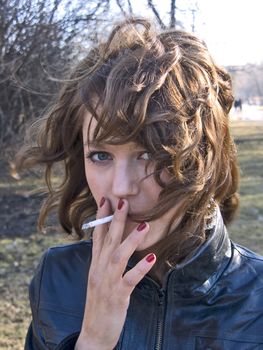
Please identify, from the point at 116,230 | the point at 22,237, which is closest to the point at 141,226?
the point at 116,230

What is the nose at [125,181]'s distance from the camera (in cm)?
143

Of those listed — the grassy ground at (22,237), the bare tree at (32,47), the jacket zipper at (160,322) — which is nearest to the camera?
the jacket zipper at (160,322)

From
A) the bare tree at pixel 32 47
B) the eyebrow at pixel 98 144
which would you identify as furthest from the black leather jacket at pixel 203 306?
the bare tree at pixel 32 47

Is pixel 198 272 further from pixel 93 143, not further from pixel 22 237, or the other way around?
pixel 22 237

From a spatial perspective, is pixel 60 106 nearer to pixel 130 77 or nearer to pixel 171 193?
pixel 130 77

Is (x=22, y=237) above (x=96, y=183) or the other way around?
the other way around

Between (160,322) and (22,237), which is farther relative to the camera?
(22,237)

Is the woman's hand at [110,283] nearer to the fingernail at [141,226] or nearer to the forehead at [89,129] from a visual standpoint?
the fingernail at [141,226]

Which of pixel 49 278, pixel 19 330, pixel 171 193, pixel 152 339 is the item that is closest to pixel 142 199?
pixel 171 193

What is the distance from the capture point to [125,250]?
4.47 feet

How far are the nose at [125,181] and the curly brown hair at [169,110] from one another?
0.06 metres

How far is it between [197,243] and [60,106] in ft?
2.21

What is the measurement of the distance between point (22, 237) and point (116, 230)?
4.70 meters

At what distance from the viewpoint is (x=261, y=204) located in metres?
7.71
